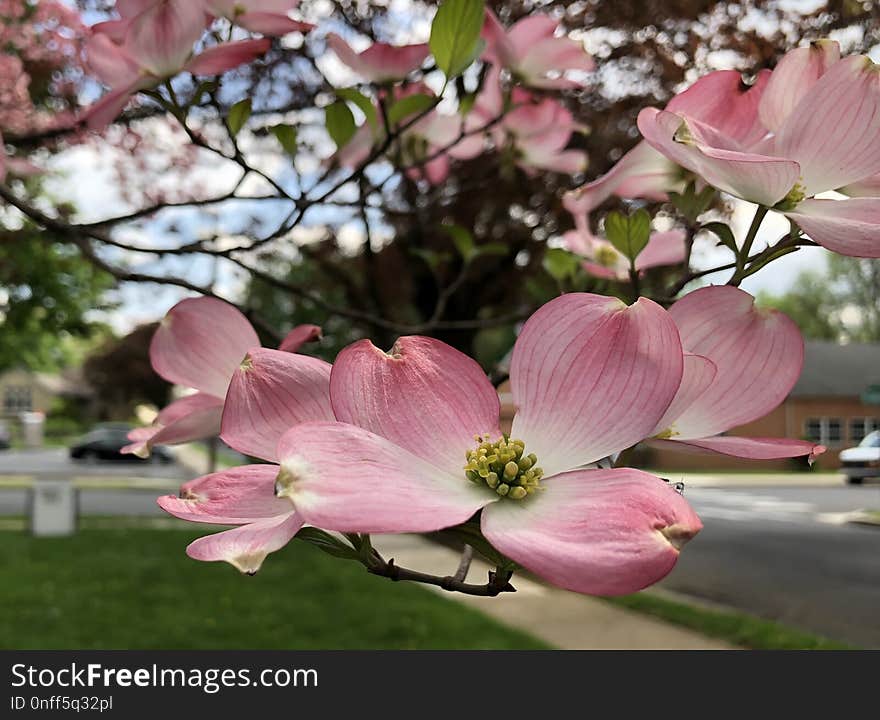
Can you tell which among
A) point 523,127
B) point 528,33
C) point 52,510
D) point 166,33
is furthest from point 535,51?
point 52,510

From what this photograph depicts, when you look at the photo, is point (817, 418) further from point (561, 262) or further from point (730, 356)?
point (730, 356)

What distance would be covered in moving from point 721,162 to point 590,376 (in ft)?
0.24

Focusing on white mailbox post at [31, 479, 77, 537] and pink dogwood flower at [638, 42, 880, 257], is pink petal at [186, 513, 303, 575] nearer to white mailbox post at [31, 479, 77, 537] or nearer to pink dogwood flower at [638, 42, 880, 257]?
pink dogwood flower at [638, 42, 880, 257]

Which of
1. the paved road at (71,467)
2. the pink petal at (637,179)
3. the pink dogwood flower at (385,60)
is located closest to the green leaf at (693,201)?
the pink petal at (637,179)

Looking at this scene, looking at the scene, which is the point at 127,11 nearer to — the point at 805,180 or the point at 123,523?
the point at 805,180

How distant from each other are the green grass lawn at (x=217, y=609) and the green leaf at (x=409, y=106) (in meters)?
2.74

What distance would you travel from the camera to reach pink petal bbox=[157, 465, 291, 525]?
21cm

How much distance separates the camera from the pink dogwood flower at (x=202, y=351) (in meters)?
0.30

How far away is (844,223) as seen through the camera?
226mm

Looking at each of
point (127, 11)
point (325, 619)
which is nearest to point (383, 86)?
point (127, 11)

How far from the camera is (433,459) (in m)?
0.20

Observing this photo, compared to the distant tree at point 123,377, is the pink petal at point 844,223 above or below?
below

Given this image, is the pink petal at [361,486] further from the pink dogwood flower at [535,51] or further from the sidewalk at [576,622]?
the sidewalk at [576,622]

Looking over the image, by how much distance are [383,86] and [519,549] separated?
0.44 meters
